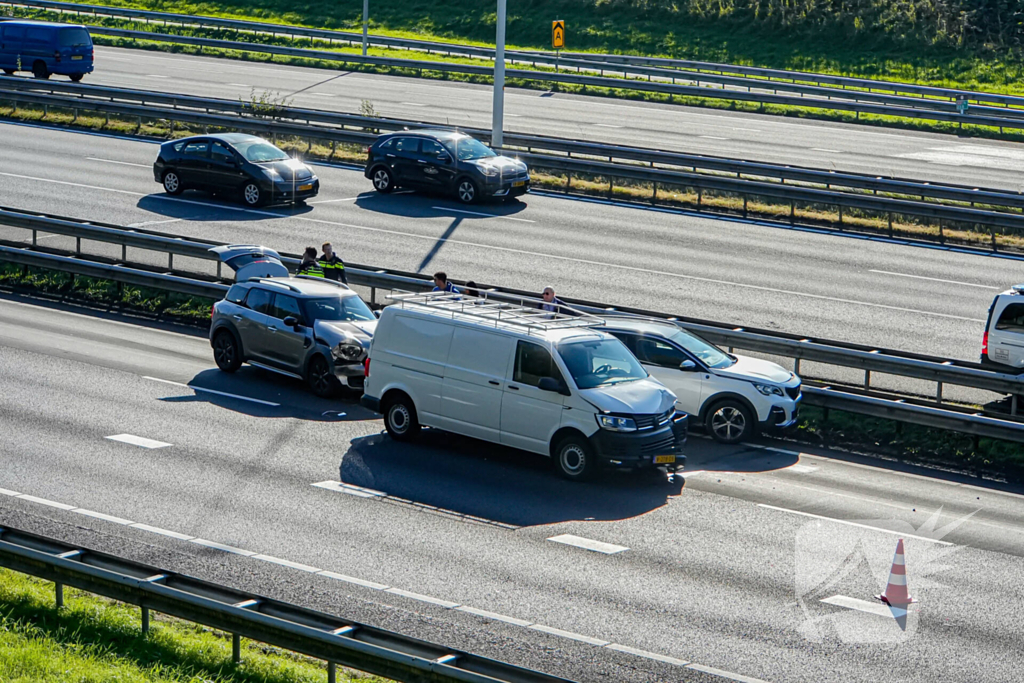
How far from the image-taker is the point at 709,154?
35094 mm

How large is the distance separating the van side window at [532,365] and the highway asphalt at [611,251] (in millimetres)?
7289

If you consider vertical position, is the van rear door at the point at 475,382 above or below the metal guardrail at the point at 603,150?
below

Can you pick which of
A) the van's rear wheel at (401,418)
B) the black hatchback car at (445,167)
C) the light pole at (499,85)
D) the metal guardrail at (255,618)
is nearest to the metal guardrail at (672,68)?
the light pole at (499,85)

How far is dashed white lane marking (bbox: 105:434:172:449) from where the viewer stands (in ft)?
49.2

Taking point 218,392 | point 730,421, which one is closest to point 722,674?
point 730,421

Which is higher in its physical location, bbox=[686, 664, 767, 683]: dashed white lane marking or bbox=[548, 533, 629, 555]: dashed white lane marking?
bbox=[686, 664, 767, 683]: dashed white lane marking

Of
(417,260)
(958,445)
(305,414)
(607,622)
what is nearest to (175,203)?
(417,260)

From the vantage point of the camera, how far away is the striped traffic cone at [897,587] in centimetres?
1102

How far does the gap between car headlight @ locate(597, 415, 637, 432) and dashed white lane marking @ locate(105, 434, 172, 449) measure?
5.41m

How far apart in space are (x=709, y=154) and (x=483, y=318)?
21.2m

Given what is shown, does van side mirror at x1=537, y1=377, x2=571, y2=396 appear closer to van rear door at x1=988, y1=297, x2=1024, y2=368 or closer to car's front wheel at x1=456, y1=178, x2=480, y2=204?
van rear door at x1=988, y1=297, x2=1024, y2=368

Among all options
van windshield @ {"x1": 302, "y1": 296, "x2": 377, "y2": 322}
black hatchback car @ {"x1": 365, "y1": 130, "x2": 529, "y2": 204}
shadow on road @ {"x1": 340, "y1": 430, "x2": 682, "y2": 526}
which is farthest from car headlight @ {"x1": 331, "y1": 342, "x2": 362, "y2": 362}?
black hatchback car @ {"x1": 365, "y1": 130, "x2": 529, "y2": 204}

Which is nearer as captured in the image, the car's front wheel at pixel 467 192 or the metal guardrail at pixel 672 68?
the car's front wheel at pixel 467 192

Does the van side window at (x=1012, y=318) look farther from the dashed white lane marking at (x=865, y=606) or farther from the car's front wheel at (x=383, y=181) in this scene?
the car's front wheel at (x=383, y=181)
